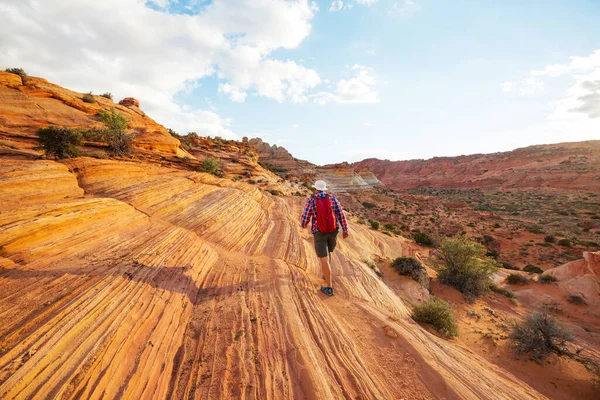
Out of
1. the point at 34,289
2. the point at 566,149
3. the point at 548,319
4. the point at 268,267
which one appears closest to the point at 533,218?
the point at 548,319

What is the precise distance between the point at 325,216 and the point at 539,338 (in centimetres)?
640

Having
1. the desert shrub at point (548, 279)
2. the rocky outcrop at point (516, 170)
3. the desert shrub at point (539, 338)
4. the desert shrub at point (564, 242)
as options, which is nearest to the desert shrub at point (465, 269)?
the desert shrub at point (539, 338)

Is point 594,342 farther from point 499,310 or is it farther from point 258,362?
point 258,362

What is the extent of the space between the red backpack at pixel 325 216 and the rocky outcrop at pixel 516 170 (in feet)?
203

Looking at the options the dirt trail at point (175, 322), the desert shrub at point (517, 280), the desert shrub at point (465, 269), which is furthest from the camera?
the desert shrub at point (517, 280)

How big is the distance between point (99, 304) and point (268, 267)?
3.26 meters

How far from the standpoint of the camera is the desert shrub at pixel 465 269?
31.7ft

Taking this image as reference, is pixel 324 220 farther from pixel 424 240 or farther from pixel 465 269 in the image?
pixel 424 240

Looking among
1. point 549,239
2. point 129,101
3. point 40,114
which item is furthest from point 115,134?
point 549,239

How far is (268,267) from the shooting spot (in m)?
5.77

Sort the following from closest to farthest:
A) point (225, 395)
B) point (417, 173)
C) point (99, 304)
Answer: point (225, 395) → point (99, 304) → point (417, 173)

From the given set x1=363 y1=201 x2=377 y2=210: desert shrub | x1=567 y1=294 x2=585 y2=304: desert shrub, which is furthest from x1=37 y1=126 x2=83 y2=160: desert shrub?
x1=363 y1=201 x2=377 y2=210: desert shrub

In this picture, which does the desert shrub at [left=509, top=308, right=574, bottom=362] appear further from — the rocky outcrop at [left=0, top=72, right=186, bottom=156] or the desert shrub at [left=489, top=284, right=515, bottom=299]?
the rocky outcrop at [left=0, top=72, right=186, bottom=156]

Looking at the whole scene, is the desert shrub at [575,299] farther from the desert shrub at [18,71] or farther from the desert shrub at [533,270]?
the desert shrub at [18,71]
